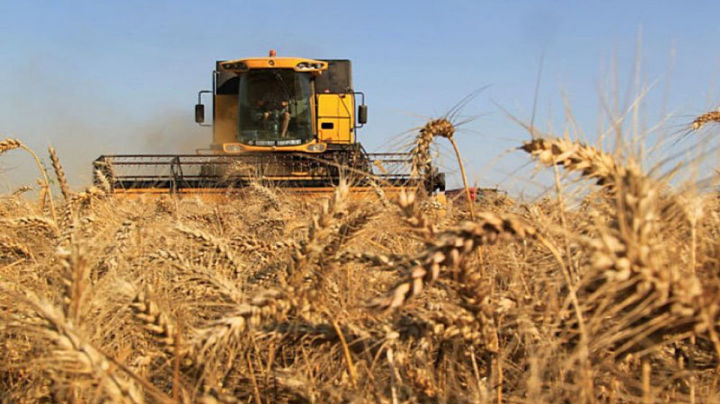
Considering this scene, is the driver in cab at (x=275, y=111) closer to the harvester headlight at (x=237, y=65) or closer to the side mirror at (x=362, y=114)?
the harvester headlight at (x=237, y=65)

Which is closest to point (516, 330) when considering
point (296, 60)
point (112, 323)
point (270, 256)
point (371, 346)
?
point (371, 346)

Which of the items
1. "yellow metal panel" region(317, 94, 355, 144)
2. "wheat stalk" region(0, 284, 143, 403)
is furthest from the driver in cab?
"wheat stalk" region(0, 284, 143, 403)

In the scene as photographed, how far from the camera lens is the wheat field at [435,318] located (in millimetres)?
1116

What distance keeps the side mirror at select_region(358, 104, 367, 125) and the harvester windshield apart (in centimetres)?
96

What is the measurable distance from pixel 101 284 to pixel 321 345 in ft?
1.75

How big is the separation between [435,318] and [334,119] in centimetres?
1196

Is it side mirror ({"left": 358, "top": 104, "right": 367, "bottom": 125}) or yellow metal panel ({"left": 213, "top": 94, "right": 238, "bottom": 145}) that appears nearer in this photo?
side mirror ({"left": 358, "top": 104, "right": 367, "bottom": 125})

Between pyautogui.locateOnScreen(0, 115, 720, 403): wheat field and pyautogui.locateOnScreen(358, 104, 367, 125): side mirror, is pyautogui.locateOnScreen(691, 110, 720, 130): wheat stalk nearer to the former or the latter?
pyautogui.locateOnScreen(0, 115, 720, 403): wheat field

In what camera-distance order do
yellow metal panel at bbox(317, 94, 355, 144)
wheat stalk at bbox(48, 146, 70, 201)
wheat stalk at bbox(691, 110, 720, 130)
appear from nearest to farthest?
wheat stalk at bbox(691, 110, 720, 130) < wheat stalk at bbox(48, 146, 70, 201) < yellow metal panel at bbox(317, 94, 355, 144)

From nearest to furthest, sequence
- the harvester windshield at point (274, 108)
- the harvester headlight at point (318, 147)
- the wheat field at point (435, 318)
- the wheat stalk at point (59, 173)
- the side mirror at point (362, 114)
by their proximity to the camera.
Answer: the wheat field at point (435, 318) → the wheat stalk at point (59, 173) → the harvester headlight at point (318, 147) → the harvester windshield at point (274, 108) → the side mirror at point (362, 114)

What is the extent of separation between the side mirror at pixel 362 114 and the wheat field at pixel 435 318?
10772 millimetres

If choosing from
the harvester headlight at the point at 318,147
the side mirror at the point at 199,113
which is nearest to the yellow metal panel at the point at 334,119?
the harvester headlight at the point at 318,147

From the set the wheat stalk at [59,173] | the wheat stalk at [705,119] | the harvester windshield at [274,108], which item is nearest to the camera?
the wheat stalk at [705,119]

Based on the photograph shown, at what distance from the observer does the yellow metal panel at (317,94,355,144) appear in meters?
13.2
